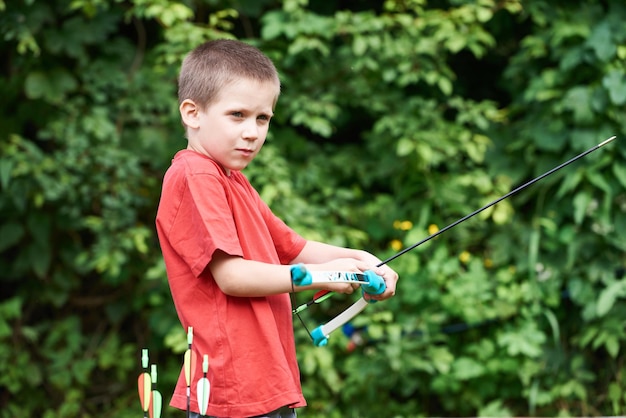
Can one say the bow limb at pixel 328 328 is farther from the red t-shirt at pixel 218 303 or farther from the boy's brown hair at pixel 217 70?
the boy's brown hair at pixel 217 70

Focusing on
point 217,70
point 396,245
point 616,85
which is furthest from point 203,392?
point 616,85

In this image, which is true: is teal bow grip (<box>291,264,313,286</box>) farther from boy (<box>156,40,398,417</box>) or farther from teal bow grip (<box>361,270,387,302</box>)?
teal bow grip (<box>361,270,387,302</box>)

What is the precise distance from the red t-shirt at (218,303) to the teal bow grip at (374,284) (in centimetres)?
22

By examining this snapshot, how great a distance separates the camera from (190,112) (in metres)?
2.01

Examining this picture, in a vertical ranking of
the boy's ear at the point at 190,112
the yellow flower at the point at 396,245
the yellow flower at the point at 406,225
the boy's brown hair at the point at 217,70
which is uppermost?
the yellow flower at the point at 406,225

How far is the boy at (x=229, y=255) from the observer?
1864 mm

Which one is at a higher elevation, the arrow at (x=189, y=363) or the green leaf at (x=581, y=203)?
the green leaf at (x=581, y=203)

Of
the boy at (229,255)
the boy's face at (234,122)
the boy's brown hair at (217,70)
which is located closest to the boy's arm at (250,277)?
the boy at (229,255)

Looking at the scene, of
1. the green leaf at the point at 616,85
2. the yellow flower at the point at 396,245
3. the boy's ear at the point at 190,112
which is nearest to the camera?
the boy's ear at the point at 190,112

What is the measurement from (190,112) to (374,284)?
1.83ft

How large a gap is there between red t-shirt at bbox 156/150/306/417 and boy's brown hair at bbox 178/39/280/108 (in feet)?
0.46

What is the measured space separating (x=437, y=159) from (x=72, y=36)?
1.78m

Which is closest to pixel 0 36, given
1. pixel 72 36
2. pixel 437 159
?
pixel 72 36

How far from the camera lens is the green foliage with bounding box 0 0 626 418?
4.01m
